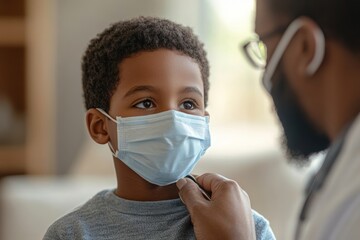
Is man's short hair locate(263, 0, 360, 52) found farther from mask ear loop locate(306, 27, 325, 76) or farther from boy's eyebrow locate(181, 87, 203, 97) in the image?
boy's eyebrow locate(181, 87, 203, 97)

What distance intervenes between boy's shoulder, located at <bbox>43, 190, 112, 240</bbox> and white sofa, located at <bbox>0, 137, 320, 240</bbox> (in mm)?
845

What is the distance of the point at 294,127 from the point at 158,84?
224 millimetres

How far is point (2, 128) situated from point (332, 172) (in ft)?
8.17

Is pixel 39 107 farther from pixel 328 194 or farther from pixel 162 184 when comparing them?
pixel 328 194

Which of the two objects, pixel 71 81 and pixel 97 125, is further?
pixel 71 81

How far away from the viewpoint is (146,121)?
3.71 feet

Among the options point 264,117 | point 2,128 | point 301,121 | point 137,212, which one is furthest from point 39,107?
point 301,121

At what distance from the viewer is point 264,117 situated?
3135 millimetres

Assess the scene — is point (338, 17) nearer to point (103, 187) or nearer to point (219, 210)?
point (219, 210)

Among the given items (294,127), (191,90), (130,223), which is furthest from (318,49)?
(130,223)

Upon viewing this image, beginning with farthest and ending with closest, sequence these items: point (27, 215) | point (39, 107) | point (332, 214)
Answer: point (39, 107)
point (27, 215)
point (332, 214)

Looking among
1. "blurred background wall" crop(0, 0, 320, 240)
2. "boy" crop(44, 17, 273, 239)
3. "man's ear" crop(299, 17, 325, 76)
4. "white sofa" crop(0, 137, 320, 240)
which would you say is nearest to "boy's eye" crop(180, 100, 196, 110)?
"boy" crop(44, 17, 273, 239)

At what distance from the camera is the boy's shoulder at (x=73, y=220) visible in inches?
45.8

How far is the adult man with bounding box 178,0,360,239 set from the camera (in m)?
0.88
